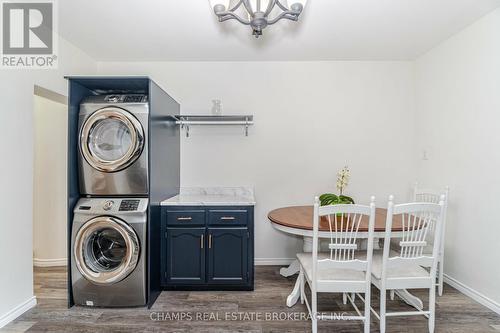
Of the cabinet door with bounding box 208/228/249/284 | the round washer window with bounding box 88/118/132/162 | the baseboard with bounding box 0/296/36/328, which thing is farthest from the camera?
the cabinet door with bounding box 208/228/249/284

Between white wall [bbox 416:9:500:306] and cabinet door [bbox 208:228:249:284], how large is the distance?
2184mm

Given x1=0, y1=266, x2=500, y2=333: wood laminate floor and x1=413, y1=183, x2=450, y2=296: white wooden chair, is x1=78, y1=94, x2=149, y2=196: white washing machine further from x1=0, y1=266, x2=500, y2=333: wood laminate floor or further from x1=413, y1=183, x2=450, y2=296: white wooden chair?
x1=413, y1=183, x2=450, y2=296: white wooden chair

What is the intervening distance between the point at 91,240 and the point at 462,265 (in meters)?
3.60

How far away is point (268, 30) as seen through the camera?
→ 2.84m

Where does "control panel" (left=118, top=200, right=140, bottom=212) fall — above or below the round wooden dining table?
above

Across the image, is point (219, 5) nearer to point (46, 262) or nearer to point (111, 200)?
point (111, 200)

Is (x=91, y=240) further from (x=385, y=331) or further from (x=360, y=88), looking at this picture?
(x=360, y=88)

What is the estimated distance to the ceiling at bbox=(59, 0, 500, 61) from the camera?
2398 mm

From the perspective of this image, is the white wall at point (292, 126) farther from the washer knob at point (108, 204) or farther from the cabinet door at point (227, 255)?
the washer knob at point (108, 204)

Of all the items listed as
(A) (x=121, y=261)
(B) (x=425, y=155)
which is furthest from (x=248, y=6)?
(B) (x=425, y=155)

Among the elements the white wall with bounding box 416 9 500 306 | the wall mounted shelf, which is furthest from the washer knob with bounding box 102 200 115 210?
the white wall with bounding box 416 9 500 306

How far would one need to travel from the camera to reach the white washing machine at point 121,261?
2434 millimetres

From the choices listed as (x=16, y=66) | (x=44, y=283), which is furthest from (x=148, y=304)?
(x=16, y=66)

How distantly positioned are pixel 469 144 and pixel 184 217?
2895 millimetres
